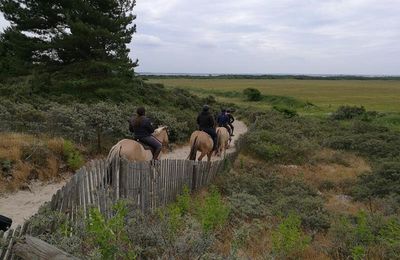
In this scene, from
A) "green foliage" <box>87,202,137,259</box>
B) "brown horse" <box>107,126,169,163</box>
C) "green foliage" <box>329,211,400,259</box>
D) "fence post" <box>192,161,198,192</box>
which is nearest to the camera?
"green foliage" <box>87,202,137,259</box>

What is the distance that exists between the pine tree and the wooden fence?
1488 cm

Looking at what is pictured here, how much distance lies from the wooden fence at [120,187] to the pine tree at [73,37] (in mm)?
14877

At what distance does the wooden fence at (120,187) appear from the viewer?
5.56 m

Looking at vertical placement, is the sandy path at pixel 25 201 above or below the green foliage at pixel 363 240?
below

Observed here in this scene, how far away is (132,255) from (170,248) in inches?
27.3

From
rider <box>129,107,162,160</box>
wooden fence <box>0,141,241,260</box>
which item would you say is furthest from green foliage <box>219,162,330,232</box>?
rider <box>129,107,162,160</box>

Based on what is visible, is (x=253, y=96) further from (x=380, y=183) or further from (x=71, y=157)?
(x=71, y=157)

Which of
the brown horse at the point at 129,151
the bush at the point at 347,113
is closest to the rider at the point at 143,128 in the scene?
the brown horse at the point at 129,151

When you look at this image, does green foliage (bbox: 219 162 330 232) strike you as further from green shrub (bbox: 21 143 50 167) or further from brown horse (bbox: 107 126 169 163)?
green shrub (bbox: 21 143 50 167)

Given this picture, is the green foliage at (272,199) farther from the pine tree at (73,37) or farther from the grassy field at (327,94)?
the grassy field at (327,94)

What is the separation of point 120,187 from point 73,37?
17606 millimetres

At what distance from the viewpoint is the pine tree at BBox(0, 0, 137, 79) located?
77.4 feet

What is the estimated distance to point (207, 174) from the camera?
11.4 m

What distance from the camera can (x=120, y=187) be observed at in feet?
24.4
